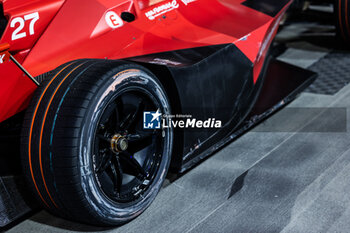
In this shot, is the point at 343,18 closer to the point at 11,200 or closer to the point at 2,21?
the point at 2,21

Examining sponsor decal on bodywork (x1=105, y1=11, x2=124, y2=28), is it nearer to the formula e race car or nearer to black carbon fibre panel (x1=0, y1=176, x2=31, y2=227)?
the formula e race car

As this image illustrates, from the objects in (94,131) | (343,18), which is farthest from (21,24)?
(343,18)

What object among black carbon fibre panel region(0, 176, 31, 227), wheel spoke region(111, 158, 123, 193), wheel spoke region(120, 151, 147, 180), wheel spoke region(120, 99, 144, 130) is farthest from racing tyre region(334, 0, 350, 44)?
black carbon fibre panel region(0, 176, 31, 227)

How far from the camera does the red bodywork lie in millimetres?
2146

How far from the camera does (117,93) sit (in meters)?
2.12

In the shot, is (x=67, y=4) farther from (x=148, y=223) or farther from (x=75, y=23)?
(x=148, y=223)

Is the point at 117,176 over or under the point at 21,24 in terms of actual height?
under

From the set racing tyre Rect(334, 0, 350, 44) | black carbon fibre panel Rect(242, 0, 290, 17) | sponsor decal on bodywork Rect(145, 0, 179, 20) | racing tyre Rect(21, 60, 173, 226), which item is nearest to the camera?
racing tyre Rect(21, 60, 173, 226)

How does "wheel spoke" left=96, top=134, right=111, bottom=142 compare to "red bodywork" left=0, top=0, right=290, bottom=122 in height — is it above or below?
below

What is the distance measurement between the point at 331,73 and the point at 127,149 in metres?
2.35

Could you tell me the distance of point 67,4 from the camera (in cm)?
234

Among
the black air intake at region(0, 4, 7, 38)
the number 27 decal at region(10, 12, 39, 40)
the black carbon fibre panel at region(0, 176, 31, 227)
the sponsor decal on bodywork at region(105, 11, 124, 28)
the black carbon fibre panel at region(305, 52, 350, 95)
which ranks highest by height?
the black air intake at region(0, 4, 7, 38)

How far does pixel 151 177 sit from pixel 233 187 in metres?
0.48

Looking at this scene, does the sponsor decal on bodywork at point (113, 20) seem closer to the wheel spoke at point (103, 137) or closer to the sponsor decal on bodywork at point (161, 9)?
the sponsor decal on bodywork at point (161, 9)
